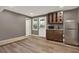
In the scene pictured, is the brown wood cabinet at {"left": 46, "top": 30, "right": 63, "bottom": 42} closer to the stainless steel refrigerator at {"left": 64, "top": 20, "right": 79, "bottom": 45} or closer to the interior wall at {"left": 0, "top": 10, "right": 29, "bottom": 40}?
the stainless steel refrigerator at {"left": 64, "top": 20, "right": 79, "bottom": 45}

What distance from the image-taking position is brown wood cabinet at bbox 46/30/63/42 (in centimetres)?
271

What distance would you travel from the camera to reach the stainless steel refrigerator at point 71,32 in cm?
261

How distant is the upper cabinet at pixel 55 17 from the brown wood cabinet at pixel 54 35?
22 centimetres

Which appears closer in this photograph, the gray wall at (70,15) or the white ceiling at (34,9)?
the gray wall at (70,15)

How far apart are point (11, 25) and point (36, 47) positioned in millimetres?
710

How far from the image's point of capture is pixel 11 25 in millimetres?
2689

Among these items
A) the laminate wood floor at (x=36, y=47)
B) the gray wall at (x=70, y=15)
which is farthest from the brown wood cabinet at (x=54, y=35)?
the gray wall at (x=70, y=15)

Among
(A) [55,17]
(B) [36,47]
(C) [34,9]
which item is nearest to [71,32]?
(A) [55,17]

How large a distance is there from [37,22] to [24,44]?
1.82ft

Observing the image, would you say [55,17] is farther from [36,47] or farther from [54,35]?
[36,47]

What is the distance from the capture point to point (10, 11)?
2.65 m

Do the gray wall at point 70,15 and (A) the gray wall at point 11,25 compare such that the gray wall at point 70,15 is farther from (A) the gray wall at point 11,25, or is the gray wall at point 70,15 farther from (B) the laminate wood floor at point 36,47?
(A) the gray wall at point 11,25

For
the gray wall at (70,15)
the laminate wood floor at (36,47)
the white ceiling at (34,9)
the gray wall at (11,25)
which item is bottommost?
the laminate wood floor at (36,47)

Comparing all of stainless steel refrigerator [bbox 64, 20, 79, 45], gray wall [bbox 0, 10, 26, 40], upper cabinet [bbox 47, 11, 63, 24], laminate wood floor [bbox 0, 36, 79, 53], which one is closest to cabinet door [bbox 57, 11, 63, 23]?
upper cabinet [bbox 47, 11, 63, 24]
